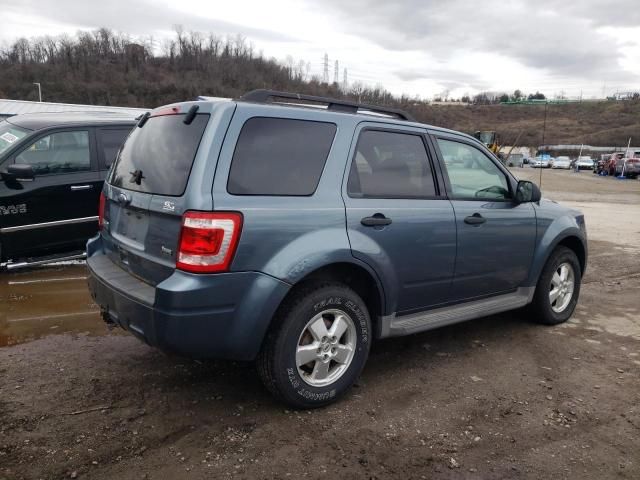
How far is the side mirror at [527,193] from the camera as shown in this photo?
4477mm

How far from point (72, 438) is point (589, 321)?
15.3 ft

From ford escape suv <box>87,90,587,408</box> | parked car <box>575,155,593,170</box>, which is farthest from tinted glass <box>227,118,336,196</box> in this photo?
parked car <box>575,155,593,170</box>

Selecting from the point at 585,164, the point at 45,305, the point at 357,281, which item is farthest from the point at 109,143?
the point at 585,164

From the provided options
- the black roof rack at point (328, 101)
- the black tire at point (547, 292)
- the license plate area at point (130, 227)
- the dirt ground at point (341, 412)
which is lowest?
the dirt ground at point (341, 412)

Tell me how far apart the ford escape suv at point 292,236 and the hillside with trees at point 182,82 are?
79873mm

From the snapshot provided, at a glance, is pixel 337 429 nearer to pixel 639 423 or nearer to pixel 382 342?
pixel 382 342

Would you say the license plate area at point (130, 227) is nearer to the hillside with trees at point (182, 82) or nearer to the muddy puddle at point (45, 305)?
the muddy puddle at point (45, 305)

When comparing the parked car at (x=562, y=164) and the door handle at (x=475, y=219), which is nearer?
the door handle at (x=475, y=219)

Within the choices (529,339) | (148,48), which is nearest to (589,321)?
(529,339)

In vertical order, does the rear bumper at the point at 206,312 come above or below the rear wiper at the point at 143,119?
below

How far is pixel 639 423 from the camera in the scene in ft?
11.0

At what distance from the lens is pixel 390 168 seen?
3.74 meters

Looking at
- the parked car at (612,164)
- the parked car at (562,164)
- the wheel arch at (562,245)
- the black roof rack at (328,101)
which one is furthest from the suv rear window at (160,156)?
the parked car at (562,164)

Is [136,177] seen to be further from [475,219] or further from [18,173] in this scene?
[18,173]
